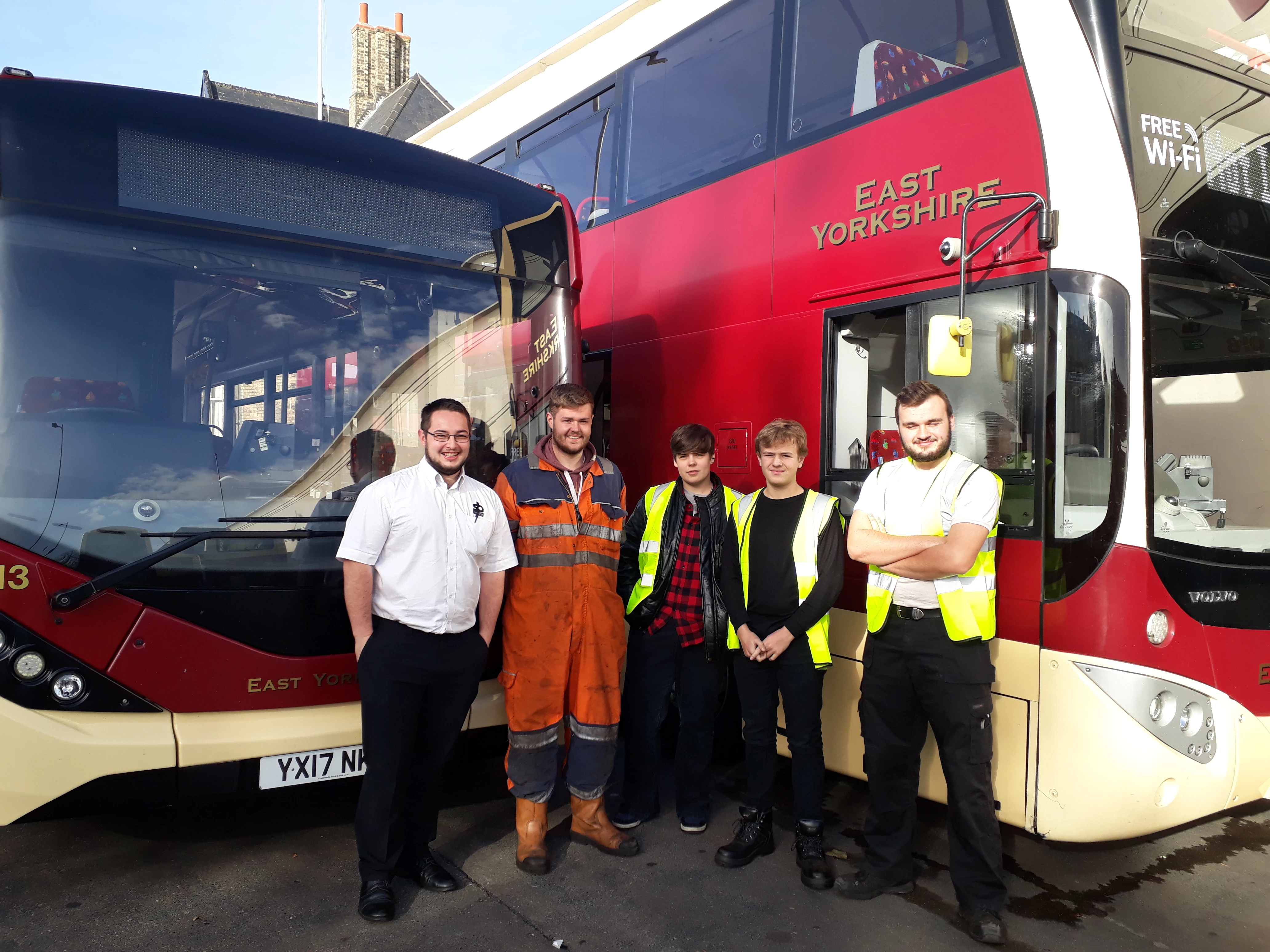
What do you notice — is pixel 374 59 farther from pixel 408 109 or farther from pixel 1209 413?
pixel 1209 413

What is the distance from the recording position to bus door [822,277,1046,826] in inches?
135

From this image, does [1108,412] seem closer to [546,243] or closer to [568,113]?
[546,243]

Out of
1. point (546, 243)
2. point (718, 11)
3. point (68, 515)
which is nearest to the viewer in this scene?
point (68, 515)

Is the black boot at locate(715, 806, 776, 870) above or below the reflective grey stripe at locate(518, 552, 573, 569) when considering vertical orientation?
below

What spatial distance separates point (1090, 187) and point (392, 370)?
2.78 metres

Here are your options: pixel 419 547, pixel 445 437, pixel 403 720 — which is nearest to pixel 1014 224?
pixel 445 437

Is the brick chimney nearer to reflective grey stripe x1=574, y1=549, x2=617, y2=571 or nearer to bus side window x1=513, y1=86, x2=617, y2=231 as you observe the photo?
bus side window x1=513, y1=86, x2=617, y2=231

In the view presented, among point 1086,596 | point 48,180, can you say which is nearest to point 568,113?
point 48,180

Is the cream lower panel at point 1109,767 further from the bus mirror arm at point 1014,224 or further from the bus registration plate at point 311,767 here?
the bus registration plate at point 311,767

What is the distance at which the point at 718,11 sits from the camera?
500cm

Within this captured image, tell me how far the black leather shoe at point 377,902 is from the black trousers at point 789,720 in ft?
4.82

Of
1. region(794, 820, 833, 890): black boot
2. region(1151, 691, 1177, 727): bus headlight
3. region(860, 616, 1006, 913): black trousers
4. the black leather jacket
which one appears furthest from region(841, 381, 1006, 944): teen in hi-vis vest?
the black leather jacket

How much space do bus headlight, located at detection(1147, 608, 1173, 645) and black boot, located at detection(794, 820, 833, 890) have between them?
1435mm

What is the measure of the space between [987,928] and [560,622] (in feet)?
6.18
